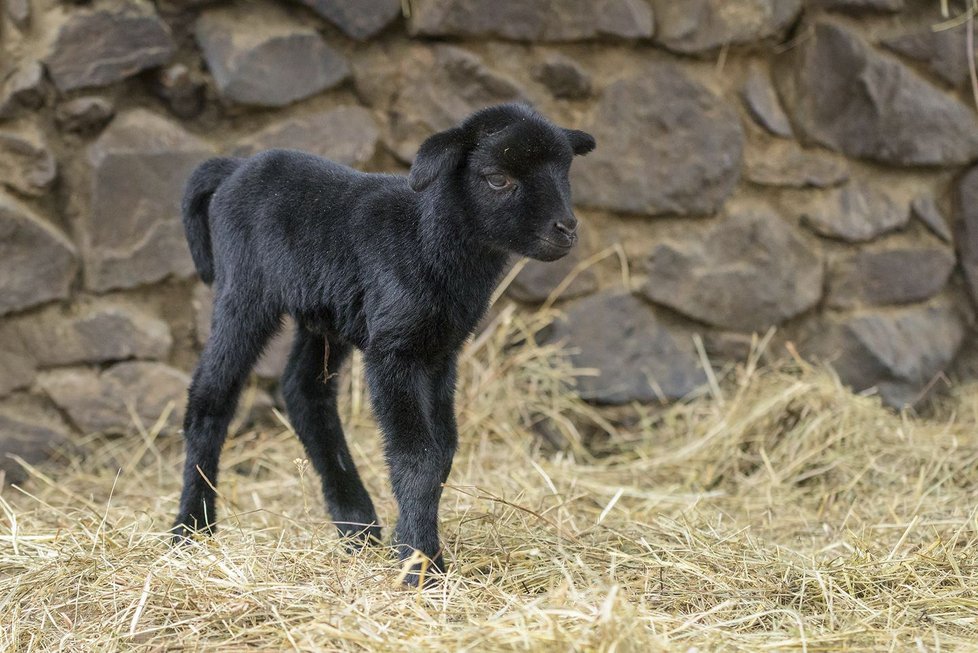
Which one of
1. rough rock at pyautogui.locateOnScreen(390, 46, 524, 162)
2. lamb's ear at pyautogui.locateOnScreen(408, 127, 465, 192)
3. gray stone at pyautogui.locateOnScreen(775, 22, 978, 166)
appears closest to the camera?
lamb's ear at pyautogui.locateOnScreen(408, 127, 465, 192)

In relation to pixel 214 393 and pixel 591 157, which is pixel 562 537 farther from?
pixel 591 157

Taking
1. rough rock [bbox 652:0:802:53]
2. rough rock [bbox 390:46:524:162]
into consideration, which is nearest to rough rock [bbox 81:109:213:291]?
rough rock [bbox 390:46:524:162]

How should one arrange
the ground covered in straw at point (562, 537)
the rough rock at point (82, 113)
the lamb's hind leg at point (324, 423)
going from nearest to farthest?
the ground covered in straw at point (562, 537), the lamb's hind leg at point (324, 423), the rough rock at point (82, 113)

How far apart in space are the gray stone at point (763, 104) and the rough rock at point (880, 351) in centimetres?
90

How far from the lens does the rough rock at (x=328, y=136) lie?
14.2ft

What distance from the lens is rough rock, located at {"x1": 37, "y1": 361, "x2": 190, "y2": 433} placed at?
13.9 feet

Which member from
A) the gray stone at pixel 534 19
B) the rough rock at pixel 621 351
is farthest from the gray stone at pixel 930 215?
the gray stone at pixel 534 19

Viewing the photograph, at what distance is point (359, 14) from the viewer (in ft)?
14.3

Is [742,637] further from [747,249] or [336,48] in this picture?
[336,48]

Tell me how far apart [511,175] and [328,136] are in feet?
6.15

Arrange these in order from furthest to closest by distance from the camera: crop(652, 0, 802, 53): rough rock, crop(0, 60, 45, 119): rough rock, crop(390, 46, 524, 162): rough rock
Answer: crop(652, 0, 802, 53): rough rock → crop(390, 46, 524, 162): rough rock → crop(0, 60, 45, 119): rough rock

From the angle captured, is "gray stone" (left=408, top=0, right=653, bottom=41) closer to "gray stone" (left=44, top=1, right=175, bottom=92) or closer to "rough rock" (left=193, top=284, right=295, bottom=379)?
"gray stone" (left=44, top=1, right=175, bottom=92)

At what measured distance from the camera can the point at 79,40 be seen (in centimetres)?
408

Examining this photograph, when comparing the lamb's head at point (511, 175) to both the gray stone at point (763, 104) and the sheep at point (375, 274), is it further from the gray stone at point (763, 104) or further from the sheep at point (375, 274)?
the gray stone at point (763, 104)
